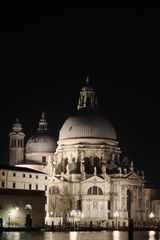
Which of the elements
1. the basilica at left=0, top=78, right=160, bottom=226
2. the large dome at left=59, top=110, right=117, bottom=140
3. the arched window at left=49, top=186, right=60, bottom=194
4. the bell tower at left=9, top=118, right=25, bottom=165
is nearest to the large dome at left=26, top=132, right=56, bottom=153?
the basilica at left=0, top=78, right=160, bottom=226

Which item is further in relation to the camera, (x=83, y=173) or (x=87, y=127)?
(x=87, y=127)

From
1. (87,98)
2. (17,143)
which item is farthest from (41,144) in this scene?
(87,98)

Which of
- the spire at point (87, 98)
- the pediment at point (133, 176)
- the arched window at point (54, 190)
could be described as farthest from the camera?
the spire at point (87, 98)

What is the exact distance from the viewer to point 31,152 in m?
145

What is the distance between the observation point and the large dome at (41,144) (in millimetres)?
145375

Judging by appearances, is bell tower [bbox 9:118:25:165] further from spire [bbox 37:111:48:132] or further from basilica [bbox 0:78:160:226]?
spire [bbox 37:111:48:132]

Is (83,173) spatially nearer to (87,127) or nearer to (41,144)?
(87,127)

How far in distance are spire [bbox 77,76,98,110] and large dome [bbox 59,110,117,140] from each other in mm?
1879

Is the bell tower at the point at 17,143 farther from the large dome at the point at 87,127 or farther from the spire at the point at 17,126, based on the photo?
the large dome at the point at 87,127

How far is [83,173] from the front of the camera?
130m

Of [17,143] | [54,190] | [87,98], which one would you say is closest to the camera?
[54,190]

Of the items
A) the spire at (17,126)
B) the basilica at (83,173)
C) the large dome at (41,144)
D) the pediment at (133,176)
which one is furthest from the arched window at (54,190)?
the spire at (17,126)

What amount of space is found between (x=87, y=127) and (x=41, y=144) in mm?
11797

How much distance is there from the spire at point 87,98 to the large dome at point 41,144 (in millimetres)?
8645
